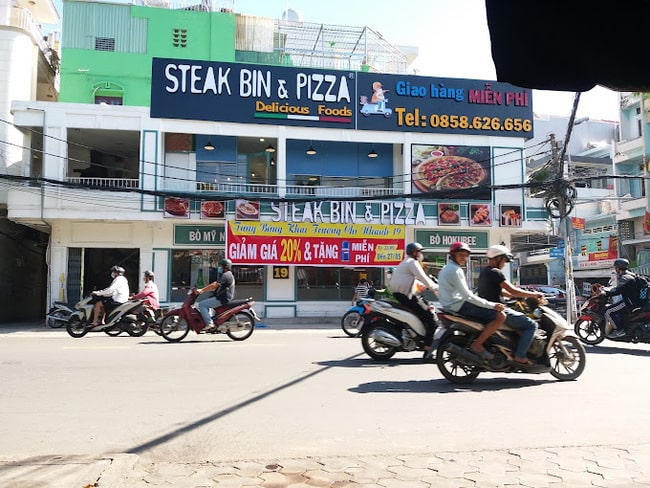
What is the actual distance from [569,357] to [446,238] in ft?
49.7

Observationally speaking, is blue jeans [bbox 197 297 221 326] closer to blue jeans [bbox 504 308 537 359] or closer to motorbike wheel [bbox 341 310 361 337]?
motorbike wheel [bbox 341 310 361 337]

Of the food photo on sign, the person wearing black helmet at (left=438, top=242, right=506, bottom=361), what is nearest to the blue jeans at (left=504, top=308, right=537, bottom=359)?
the person wearing black helmet at (left=438, top=242, right=506, bottom=361)

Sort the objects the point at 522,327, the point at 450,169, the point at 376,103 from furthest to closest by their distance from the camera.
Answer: the point at 450,169, the point at 376,103, the point at 522,327

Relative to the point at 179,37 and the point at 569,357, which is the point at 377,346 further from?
the point at 179,37

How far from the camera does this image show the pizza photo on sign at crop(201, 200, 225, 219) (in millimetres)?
19703

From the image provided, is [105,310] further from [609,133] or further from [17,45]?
[609,133]

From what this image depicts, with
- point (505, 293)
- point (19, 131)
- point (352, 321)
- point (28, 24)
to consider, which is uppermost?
point (28, 24)

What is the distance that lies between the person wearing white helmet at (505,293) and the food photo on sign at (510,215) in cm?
1521

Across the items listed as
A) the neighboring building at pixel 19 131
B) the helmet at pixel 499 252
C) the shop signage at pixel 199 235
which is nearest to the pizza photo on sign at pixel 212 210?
the shop signage at pixel 199 235

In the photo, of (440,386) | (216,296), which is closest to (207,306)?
(216,296)

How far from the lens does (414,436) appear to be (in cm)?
457

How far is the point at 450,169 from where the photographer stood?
21.9 metres

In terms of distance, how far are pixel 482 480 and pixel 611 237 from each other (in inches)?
1318

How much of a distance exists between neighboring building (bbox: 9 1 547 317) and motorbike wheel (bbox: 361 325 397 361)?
10820 millimetres
